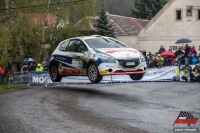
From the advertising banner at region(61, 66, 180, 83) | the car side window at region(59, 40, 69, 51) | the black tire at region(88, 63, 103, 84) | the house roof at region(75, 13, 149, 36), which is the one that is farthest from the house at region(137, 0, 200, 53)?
the black tire at region(88, 63, 103, 84)

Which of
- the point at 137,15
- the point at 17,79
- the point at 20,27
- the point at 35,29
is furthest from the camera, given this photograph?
the point at 137,15

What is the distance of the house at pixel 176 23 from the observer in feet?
175

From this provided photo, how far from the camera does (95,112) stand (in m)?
12.9

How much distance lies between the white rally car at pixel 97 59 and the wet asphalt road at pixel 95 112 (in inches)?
34.6

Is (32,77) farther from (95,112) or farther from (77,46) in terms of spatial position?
(95,112)

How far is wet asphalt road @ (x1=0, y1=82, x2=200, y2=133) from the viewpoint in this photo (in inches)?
406

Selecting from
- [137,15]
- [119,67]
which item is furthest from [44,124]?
[137,15]

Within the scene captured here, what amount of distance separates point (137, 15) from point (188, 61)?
1803 inches

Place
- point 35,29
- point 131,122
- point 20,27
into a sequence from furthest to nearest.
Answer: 1. point 35,29
2. point 20,27
3. point 131,122

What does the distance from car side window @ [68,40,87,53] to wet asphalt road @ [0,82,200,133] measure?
1820 millimetres

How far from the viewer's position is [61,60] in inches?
804

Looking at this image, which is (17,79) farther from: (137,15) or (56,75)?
(137,15)

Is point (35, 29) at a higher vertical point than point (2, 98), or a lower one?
higher

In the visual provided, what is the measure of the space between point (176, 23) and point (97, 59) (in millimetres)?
37111
